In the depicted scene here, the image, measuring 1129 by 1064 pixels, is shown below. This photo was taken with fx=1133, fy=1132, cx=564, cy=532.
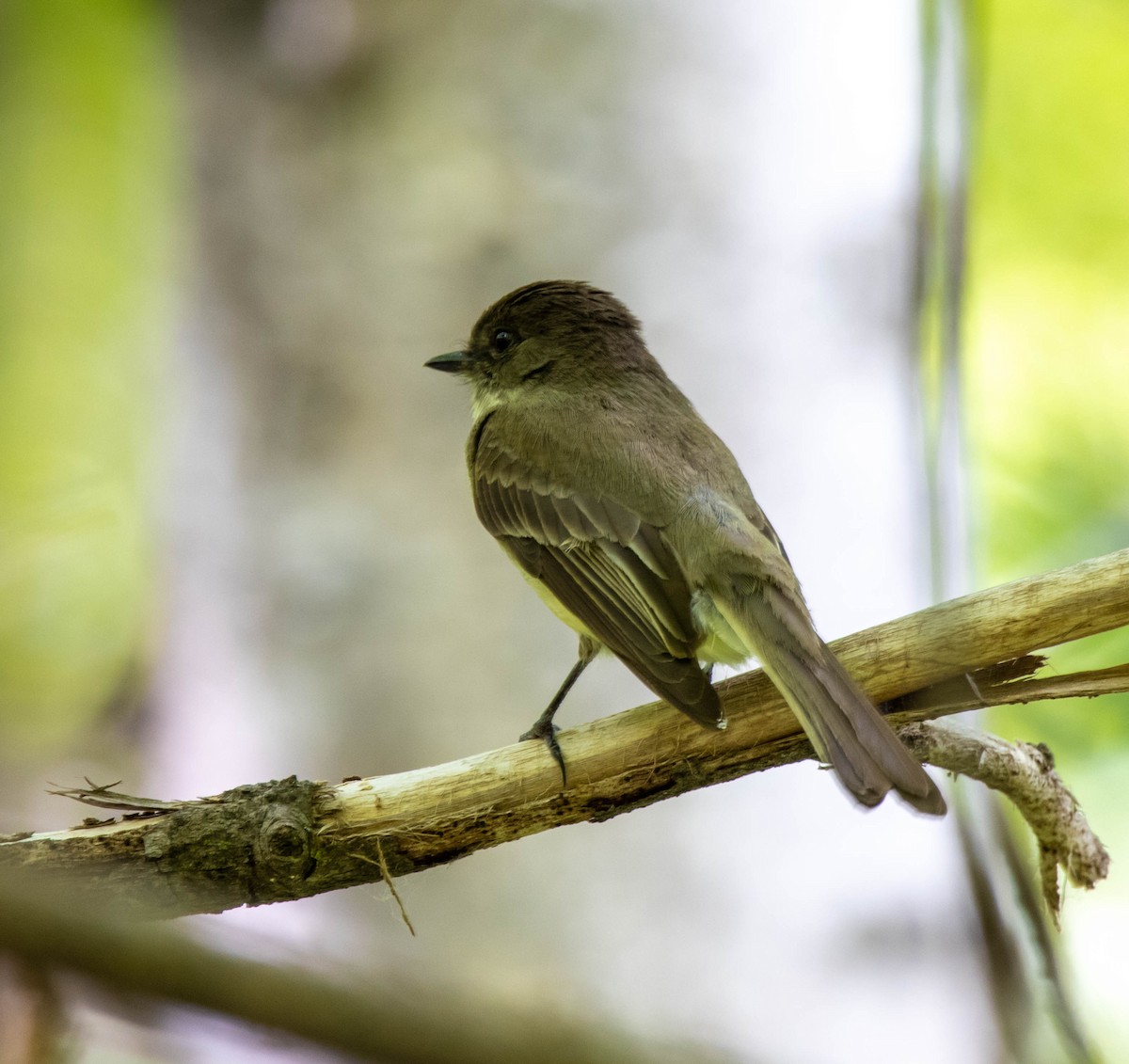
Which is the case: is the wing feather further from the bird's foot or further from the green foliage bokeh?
the green foliage bokeh

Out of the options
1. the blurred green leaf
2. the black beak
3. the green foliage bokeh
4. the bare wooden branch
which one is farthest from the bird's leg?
the green foliage bokeh

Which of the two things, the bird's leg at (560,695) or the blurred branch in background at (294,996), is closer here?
the blurred branch in background at (294,996)

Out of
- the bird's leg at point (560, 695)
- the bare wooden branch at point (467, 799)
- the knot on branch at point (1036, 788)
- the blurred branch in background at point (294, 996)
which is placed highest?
the bird's leg at point (560, 695)

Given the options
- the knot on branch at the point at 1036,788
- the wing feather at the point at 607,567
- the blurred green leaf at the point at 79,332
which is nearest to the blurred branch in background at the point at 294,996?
the wing feather at the point at 607,567

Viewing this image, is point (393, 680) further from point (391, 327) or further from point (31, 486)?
point (31, 486)

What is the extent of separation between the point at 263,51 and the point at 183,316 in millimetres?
951

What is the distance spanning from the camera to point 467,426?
3.78m

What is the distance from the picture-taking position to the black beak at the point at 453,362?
3.64 metres

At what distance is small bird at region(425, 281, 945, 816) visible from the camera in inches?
89.5

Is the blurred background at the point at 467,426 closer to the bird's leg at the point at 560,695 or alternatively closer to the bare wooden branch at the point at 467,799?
the bird's leg at the point at 560,695

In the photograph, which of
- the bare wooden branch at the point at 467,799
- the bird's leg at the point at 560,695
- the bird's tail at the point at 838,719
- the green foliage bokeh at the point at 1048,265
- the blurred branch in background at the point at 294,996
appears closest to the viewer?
the blurred branch in background at the point at 294,996

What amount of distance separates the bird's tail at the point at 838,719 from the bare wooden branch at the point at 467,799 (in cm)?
11

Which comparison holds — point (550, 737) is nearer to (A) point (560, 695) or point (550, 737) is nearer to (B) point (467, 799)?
(B) point (467, 799)

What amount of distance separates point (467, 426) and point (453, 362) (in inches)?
9.2
